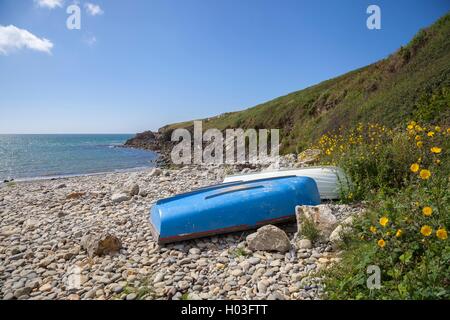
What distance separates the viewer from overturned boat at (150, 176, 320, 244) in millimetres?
4602

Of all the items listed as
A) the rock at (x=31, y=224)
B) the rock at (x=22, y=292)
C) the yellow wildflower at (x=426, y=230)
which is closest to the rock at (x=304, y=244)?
the yellow wildflower at (x=426, y=230)

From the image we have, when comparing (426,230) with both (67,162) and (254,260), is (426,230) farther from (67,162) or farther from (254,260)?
(67,162)

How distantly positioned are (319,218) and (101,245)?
348cm

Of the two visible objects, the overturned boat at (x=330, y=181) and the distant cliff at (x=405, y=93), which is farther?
the distant cliff at (x=405, y=93)

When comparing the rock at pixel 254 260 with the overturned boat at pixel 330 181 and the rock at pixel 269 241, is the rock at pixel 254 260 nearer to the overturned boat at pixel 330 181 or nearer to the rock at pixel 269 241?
the rock at pixel 269 241

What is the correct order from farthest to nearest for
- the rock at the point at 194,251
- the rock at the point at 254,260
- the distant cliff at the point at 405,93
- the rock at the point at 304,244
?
the distant cliff at the point at 405,93
the rock at the point at 194,251
the rock at the point at 304,244
the rock at the point at 254,260

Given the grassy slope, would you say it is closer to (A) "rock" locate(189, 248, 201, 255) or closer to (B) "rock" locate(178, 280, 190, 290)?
(A) "rock" locate(189, 248, 201, 255)

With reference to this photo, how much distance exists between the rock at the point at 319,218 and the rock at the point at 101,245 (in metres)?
2.99

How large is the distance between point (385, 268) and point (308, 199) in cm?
236

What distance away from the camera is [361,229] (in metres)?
3.58

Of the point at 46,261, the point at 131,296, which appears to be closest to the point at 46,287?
the point at 46,261

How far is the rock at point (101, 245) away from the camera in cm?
452
